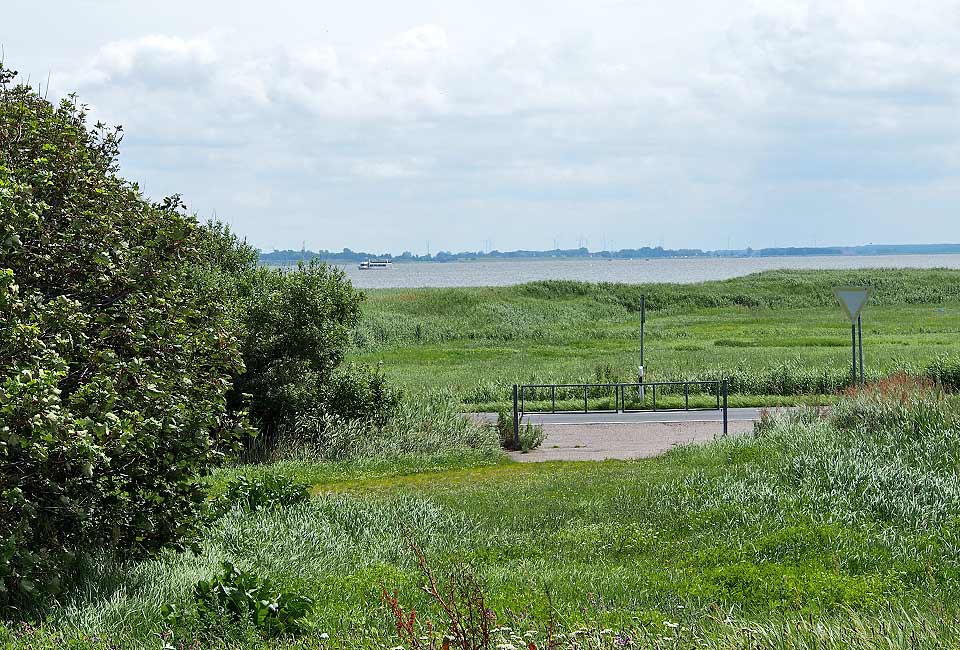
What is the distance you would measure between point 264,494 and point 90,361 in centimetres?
400

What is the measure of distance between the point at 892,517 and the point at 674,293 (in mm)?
71434

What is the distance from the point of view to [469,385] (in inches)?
1276

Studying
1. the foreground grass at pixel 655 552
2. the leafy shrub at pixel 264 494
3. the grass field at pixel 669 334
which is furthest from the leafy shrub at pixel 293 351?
the grass field at pixel 669 334

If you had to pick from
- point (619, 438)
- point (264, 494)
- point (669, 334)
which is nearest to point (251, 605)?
point (264, 494)

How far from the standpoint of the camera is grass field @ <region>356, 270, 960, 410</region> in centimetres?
3309

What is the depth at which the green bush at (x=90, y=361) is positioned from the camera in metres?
6.67

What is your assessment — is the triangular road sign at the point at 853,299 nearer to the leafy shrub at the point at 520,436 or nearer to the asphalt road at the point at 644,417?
the asphalt road at the point at 644,417

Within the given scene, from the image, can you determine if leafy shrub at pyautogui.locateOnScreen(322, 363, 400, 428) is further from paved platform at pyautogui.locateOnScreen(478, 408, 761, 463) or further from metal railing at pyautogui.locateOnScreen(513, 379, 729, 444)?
metal railing at pyautogui.locateOnScreen(513, 379, 729, 444)

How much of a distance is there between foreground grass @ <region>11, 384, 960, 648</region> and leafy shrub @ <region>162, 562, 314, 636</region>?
10 cm

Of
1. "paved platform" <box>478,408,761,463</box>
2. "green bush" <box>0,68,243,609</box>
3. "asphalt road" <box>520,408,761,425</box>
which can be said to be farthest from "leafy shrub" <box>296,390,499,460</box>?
"green bush" <box>0,68,243,609</box>

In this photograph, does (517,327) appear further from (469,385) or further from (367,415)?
(367,415)

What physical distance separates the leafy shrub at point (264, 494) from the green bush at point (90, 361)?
2.45 meters

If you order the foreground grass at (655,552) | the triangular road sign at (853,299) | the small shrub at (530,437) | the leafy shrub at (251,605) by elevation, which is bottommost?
the small shrub at (530,437)

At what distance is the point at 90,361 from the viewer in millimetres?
7465
